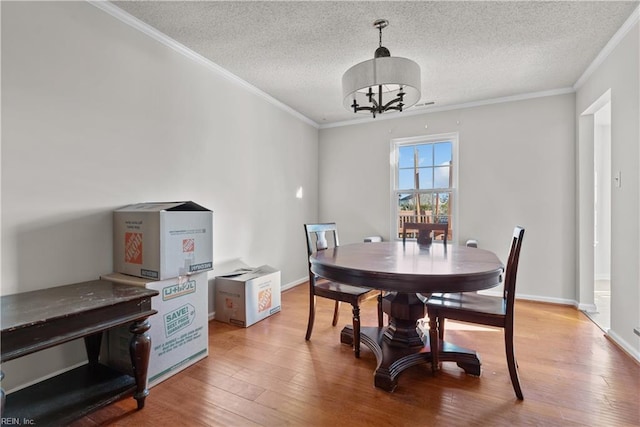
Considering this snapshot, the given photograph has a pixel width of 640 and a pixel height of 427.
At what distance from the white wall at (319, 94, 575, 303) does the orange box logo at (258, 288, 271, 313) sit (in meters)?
2.05

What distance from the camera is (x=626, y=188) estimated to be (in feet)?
7.43

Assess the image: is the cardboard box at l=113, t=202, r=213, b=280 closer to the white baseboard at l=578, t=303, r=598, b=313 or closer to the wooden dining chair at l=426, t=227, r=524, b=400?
the wooden dining chair at l=426, t=227, r=524, b=400

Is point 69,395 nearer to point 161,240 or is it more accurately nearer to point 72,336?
point 72,336

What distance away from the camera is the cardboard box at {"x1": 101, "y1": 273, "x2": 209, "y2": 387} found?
1.82 meters

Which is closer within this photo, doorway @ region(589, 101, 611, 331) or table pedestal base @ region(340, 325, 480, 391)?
table pedestal base @ region(340, 325, 480, 391)

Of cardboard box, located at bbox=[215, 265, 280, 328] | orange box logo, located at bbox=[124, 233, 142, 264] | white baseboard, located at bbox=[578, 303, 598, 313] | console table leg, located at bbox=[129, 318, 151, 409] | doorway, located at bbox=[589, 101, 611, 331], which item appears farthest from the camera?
doorway, located at bbox=[589, 101, 611, 331]

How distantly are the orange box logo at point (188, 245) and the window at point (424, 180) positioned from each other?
266cm

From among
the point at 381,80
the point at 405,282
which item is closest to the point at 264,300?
the point at 405,282

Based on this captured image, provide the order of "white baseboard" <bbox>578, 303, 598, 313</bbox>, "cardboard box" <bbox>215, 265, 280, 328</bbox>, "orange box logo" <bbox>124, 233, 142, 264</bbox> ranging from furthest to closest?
1. "white baseboard" <bbox>578, 303, 598, 313</bbox>
2. "cardboard box" <bbox>215, 265, 280, 328</bbox>
3. "orange box logo" <bbox>124, 233, 142, 264</bbox>

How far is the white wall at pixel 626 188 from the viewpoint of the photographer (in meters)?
2.14

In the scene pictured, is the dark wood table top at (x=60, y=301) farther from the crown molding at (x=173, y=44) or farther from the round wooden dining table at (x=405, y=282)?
the crown molding at (x=173, y=44)

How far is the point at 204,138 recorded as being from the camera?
2.79 metres

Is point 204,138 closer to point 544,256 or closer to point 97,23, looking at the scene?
point 97,23

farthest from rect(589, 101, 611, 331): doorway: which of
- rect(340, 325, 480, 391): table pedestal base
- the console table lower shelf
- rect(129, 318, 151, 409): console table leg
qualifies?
the console table lower shelf
